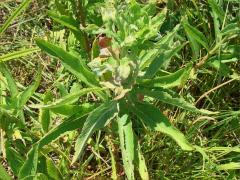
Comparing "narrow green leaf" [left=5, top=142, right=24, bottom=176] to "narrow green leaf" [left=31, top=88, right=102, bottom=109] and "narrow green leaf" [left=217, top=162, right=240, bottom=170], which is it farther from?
"narrow green leaf" [left=217, top=162, right=240, bottom=170]

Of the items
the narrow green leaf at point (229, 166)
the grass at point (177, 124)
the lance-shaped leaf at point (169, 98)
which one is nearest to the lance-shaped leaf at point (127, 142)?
the lance-shaped leaf at point (169, 98)

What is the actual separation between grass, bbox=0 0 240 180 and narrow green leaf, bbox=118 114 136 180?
0.91 ft

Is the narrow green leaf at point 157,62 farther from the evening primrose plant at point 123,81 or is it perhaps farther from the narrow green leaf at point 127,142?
the narrow green leaf at point 127,142

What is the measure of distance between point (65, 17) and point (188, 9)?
727 mm

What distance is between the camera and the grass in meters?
2.16

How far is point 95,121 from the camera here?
1.78m

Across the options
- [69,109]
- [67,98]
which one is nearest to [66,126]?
[69,109]

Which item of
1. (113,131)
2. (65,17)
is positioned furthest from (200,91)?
(65,17)

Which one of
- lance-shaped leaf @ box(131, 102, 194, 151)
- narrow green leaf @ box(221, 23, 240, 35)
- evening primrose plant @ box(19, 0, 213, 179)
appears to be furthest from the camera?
narrow green leaf @ box(221, 23, 240, 35)

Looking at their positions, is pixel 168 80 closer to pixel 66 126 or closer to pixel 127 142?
pixel 127 142

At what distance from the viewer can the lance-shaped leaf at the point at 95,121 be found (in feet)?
5.73

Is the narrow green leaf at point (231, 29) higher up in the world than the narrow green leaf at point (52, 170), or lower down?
higher up

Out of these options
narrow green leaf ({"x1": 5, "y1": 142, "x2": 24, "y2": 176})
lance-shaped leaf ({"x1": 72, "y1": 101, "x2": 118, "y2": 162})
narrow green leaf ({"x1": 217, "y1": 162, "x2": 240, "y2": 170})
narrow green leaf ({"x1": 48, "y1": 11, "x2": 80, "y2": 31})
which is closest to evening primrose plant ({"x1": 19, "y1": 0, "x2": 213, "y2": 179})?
lance-shaped leaf ({"x1": 72, "y1": 101, "x2": 118, "y2": 162})

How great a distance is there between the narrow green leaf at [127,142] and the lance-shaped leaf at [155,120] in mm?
60
